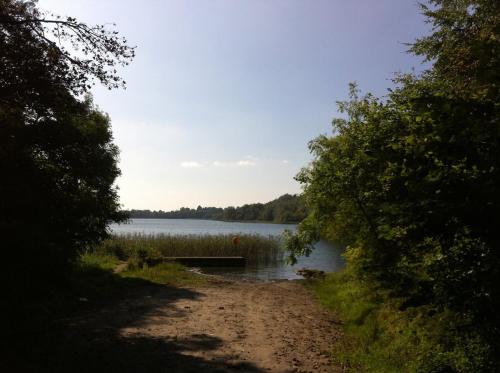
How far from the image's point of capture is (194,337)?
30.8ft

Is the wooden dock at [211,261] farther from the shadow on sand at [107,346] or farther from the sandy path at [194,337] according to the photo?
the shadow on sand at [107,346]

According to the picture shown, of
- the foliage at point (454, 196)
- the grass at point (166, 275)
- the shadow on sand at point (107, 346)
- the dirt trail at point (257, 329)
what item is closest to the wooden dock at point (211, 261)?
the grass at point (166, 275)

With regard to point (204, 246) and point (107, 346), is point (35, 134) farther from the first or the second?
point (204, 246)

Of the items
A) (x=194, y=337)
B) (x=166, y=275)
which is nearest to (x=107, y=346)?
(x=194, y=337)

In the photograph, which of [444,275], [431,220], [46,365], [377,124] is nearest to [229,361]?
[46,365]

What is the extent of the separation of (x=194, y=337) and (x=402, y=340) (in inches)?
168

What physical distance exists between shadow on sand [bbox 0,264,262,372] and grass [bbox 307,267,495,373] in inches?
89.0

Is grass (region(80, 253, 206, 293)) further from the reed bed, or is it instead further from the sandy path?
the reed bed

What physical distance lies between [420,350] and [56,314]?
8.85 meters

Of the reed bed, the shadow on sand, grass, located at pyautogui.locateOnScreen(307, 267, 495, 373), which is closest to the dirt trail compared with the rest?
the shadow on sand

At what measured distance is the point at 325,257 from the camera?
132 feet

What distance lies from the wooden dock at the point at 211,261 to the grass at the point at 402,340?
1803cm

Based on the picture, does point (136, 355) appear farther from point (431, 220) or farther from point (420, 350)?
point (431, 220)

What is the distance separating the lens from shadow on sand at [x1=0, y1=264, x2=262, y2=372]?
7.14m
